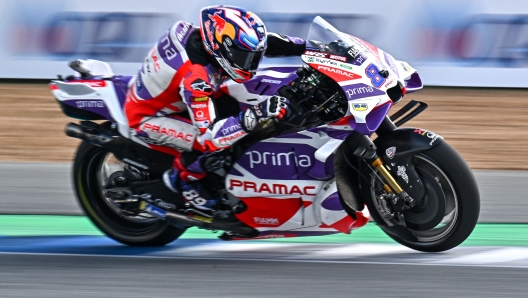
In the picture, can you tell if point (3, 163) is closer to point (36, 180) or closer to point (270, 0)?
point (36, 180)

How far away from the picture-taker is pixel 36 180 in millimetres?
6855

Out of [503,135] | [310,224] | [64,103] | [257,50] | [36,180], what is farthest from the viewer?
[503,135]

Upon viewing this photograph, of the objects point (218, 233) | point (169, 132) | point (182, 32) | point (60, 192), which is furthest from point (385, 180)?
point (60, 192)

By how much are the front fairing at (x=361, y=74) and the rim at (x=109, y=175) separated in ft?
4.94

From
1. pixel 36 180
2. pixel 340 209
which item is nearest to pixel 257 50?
pixel 340 209

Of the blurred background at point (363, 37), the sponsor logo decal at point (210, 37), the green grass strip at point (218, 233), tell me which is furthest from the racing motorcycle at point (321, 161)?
the blurred background at point (363, 37)

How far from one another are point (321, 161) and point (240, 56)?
72 cm

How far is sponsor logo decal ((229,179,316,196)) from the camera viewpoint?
4652mm

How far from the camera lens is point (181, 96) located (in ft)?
14.9

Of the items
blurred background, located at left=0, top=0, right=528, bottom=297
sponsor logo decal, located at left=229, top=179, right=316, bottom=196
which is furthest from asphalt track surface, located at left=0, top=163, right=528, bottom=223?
sponsor logo decal, located at left=229, top=179, right=316, bottom=196

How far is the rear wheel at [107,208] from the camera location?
17.1 ft

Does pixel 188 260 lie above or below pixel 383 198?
below

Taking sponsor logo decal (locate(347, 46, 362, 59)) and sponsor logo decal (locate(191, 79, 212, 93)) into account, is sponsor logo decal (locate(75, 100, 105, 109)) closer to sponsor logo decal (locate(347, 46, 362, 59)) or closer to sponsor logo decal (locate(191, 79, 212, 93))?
sponsor logo decal (locate(191, 79, 212, 93))

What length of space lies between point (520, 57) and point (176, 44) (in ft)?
18.3
